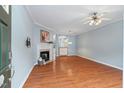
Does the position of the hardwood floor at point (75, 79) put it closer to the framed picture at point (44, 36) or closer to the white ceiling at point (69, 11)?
the white ceiling at point (69, 11)

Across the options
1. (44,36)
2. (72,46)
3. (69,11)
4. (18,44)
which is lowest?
(72,46)

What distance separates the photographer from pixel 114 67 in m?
5.42

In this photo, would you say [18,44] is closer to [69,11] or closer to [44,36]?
[69,11]

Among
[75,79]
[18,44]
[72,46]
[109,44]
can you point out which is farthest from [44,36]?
[72,46]

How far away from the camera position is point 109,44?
5.79 meters

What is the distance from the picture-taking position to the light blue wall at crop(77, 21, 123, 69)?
5075 millimetres

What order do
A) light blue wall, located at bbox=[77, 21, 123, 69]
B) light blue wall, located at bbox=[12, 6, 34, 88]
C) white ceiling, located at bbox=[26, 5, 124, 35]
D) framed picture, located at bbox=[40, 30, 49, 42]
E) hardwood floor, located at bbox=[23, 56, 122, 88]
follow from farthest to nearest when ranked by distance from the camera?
framed picture, located at bbox=[40, 30, 49, 42] → light blue wall, located at bbox=[77, 21, 123, 69] → white ceiling, located at bbox=[26, 5, 124, 35] → hardwood floor, located at bbox=[23, 56, 122, 88] → light blue wall, located at bbox=[12, 6, 34, 88]

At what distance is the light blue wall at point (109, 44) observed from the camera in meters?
5.08

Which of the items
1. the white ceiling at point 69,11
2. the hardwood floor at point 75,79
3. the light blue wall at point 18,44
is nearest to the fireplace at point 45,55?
the hardwood floor at point 75,79

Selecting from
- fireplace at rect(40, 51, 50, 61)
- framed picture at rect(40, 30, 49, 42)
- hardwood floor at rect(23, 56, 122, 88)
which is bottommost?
hardwood floor at rect(23, 56, 122, 88)

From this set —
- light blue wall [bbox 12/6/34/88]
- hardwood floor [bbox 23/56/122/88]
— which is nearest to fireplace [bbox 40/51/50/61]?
hardwood floor [bbox 23/56/122/88]

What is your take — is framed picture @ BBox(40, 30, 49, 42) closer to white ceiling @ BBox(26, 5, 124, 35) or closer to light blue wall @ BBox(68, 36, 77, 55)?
white ceiling @ BBox(26, 5, 124, 35)

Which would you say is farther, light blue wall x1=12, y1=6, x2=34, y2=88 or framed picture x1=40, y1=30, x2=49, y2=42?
framed picture x1=40, y1=30, x2=49, y2=42
